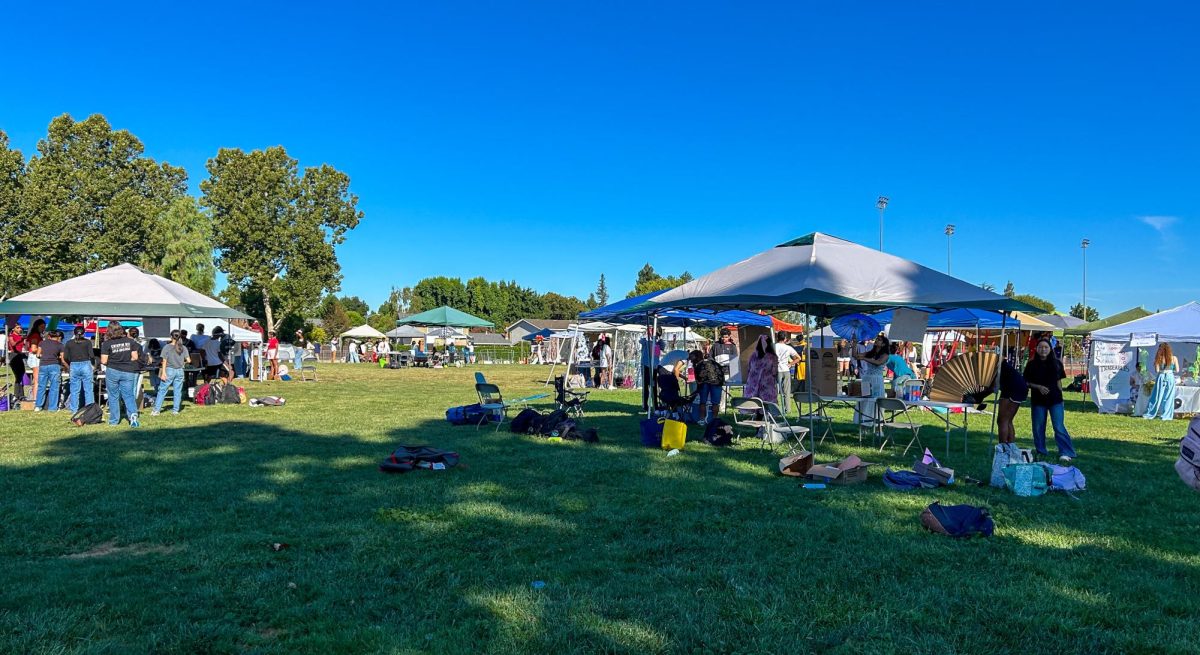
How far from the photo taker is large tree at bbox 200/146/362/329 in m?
39.1

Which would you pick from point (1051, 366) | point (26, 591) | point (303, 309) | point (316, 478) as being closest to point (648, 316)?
point (1051, 366)

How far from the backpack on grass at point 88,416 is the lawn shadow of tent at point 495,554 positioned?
162 inches

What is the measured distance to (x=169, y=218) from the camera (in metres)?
47.0

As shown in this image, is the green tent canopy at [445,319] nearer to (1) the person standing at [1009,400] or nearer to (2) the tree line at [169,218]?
A: (2) the tree line at [169,218]

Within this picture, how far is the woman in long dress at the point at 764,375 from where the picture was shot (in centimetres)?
1110

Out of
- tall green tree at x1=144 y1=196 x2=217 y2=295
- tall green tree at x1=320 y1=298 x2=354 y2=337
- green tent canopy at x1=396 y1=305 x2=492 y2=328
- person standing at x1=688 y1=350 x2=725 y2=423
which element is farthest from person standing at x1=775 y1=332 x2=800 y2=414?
tall green tree at x1=320 y1=298 x2=354 y2=337

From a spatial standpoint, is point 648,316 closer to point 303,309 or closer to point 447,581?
point 447,581

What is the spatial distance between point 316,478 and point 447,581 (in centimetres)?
362

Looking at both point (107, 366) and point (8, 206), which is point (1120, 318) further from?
point (8, 206)

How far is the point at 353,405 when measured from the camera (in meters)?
15.7

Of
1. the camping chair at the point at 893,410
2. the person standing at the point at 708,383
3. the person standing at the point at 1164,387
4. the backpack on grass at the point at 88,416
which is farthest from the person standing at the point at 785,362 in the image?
the backpack on grass at the point at 88,416

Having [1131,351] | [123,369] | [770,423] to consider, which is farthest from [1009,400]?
[123,369]

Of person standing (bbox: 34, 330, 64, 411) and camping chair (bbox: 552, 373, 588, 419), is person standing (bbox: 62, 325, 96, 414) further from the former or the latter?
camping chair (bbox: 552, 373, 588, 419)

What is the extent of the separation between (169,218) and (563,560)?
5050 centimetres
